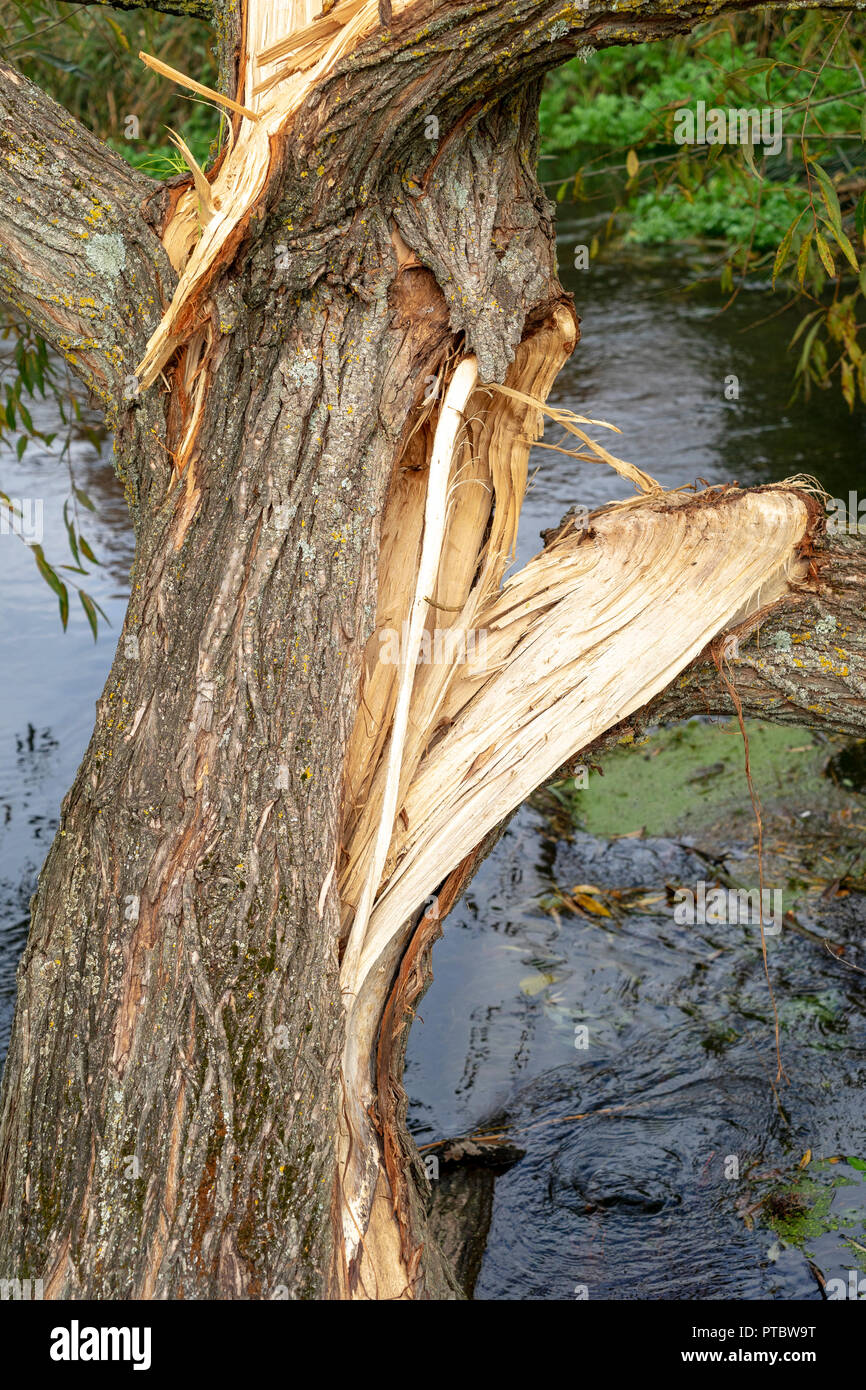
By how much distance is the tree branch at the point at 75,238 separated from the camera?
2.21 meters

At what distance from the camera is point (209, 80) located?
716 cm

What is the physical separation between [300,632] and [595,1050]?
1.84 metres

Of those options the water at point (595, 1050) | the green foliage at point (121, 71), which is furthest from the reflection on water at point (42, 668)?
the green foliage at point (121, 71)

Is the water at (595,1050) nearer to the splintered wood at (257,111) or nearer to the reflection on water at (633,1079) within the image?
the reflection on water at (633,1079)

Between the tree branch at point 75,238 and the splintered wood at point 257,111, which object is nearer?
the splintered wood at point 257,111

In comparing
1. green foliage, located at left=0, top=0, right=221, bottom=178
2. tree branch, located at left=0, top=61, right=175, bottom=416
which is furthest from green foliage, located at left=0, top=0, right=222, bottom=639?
tree branch, located at left=0, top=61, right=175, bottom=416

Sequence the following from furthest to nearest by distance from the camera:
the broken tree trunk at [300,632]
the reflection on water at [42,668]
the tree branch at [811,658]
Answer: the reflection on water at [42,668]
the tree branch at [811,658]
the broken tree trunk at [300,632]

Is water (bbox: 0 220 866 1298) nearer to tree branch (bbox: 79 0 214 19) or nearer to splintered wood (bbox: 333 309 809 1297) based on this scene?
splintered wood (bbox: 333 309 809 1297)

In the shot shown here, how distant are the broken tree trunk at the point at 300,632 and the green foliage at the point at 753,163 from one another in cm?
101

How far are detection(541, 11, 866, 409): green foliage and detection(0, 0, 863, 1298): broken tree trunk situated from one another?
1006 mm

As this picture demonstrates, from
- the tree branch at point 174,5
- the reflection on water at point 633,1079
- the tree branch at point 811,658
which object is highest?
the tree branch at point 174,5

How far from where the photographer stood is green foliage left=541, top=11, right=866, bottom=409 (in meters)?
3.39
